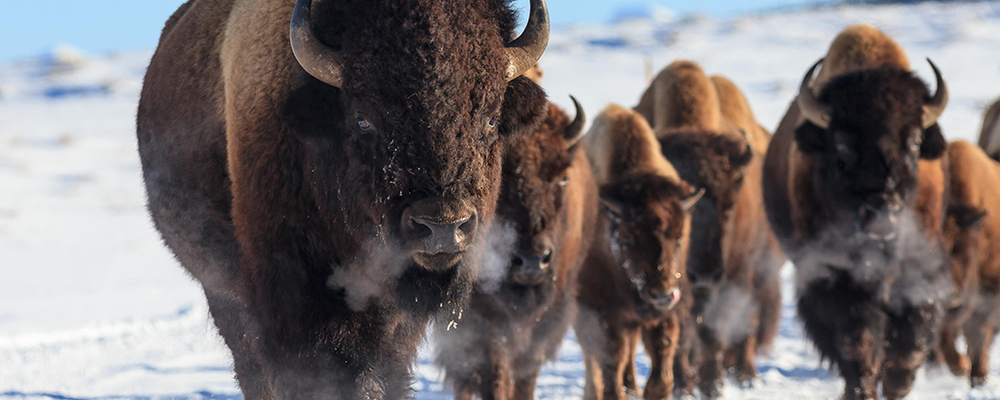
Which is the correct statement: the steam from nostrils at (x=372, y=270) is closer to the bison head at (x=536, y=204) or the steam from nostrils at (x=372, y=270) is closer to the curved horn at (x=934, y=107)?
the bison head at (x=536, y=204)

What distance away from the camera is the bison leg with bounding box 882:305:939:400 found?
5.68m

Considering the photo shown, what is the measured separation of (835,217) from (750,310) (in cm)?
154

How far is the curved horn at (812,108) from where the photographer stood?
5750 millimetres

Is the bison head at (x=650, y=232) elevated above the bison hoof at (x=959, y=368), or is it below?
above

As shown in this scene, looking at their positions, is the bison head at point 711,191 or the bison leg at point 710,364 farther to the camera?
the bison leg at point 710,364

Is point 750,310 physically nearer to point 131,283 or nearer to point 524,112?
point 524,112

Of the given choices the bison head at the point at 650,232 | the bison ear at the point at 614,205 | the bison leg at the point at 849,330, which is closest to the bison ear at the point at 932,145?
the bison leg at the point at 849,330

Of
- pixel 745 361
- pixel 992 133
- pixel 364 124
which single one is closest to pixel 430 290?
pixel 364 124

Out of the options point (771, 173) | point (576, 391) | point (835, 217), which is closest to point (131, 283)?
point (576, 391)

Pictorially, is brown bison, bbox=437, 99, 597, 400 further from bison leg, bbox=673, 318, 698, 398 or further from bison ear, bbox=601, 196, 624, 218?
bison leg, bbox=673, 318, 698, 398

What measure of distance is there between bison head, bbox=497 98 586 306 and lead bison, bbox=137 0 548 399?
133 cm

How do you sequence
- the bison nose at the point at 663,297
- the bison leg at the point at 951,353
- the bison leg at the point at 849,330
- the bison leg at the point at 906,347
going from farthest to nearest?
the bison leg at the point at 951,353
the bison leg at the point at 906,347
the bison leg at the point at 849,330
the bison nose at the point at 663,297

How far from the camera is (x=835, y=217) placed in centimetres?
575

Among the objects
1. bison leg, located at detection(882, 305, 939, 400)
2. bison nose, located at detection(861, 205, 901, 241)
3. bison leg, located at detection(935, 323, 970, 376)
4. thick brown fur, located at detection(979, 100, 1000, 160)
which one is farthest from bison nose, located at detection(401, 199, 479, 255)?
thick brown fur, located at detection(979, 100, 1000, 160)
